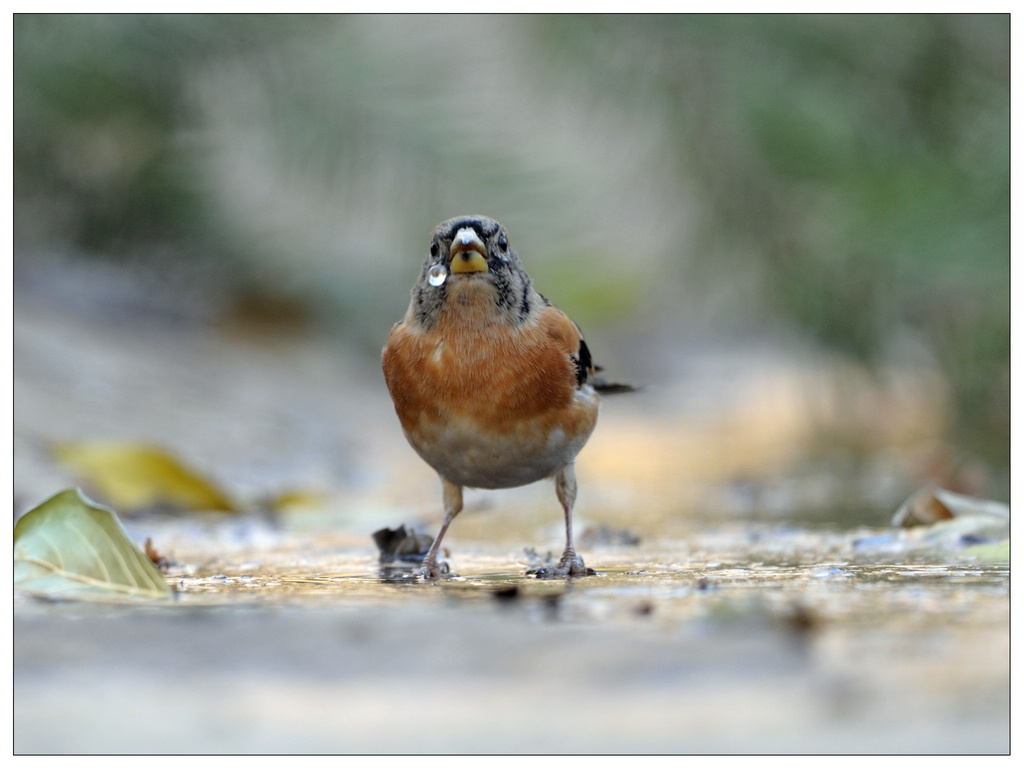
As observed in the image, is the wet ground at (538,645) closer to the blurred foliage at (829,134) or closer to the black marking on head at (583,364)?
the black marking on head at (583,364)

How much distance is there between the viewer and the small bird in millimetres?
2633

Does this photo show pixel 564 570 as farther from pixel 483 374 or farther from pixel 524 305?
pixel 524 305

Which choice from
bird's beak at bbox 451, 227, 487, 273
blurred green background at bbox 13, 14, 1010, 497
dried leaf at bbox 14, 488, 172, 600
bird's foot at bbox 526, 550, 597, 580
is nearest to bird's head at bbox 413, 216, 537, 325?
bird's beak at bbox 451, 227, 487, 273

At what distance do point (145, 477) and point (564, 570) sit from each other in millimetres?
1810

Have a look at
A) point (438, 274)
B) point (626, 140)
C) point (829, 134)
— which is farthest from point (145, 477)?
point (829, 134)

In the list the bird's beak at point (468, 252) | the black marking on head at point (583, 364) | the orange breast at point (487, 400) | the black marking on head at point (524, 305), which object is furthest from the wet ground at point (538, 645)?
the bird's beak at point (468, 252)

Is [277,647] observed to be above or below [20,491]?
below

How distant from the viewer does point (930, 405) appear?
6.66 m

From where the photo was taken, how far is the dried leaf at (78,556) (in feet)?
6.46

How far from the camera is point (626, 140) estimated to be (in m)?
Answer: 5.65

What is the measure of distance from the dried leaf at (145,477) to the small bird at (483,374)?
1157mm

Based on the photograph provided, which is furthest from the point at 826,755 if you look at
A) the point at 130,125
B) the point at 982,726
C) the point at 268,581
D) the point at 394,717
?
the point at 130,125

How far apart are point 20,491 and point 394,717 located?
8.02 ft

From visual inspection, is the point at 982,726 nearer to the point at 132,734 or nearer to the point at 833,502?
the point at 132,734
